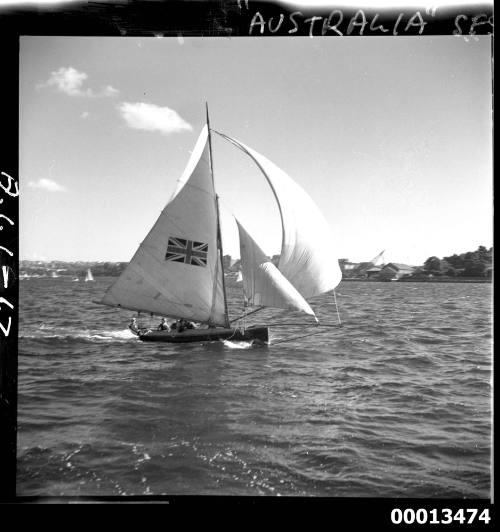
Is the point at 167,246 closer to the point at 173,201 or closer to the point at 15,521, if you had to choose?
the point at 173,201

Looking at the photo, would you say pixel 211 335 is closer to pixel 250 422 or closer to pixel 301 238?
pixel 301 238

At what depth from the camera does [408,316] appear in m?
28.7

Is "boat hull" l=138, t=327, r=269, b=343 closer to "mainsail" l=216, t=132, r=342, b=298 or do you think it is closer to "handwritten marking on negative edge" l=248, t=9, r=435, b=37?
"mainsail" l=216, t=132, r=342, b=298

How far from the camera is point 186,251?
15.8 meters

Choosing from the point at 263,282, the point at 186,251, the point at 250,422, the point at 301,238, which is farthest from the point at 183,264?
the point at 250,422

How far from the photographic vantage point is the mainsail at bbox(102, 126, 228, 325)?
15.3 m

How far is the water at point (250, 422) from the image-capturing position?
7.50m

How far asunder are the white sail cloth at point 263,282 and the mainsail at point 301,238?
33cm

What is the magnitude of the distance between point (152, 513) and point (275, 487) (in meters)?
2.03

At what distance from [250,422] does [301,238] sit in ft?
21.7

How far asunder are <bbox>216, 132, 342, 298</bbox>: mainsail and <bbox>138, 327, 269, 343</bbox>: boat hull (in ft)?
8.88

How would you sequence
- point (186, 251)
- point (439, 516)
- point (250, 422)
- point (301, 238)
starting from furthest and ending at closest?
point (186, 251) → point (301, 238) → point (250, 422) → point (439, 516)

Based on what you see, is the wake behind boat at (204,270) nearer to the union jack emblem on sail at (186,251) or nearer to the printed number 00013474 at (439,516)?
the union jack emblem on sail at (186,251)

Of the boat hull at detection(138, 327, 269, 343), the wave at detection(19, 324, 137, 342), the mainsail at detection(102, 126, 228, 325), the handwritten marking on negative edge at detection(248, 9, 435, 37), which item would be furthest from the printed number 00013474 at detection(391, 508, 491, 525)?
the wave at detection(19, 324, 137, 342)
